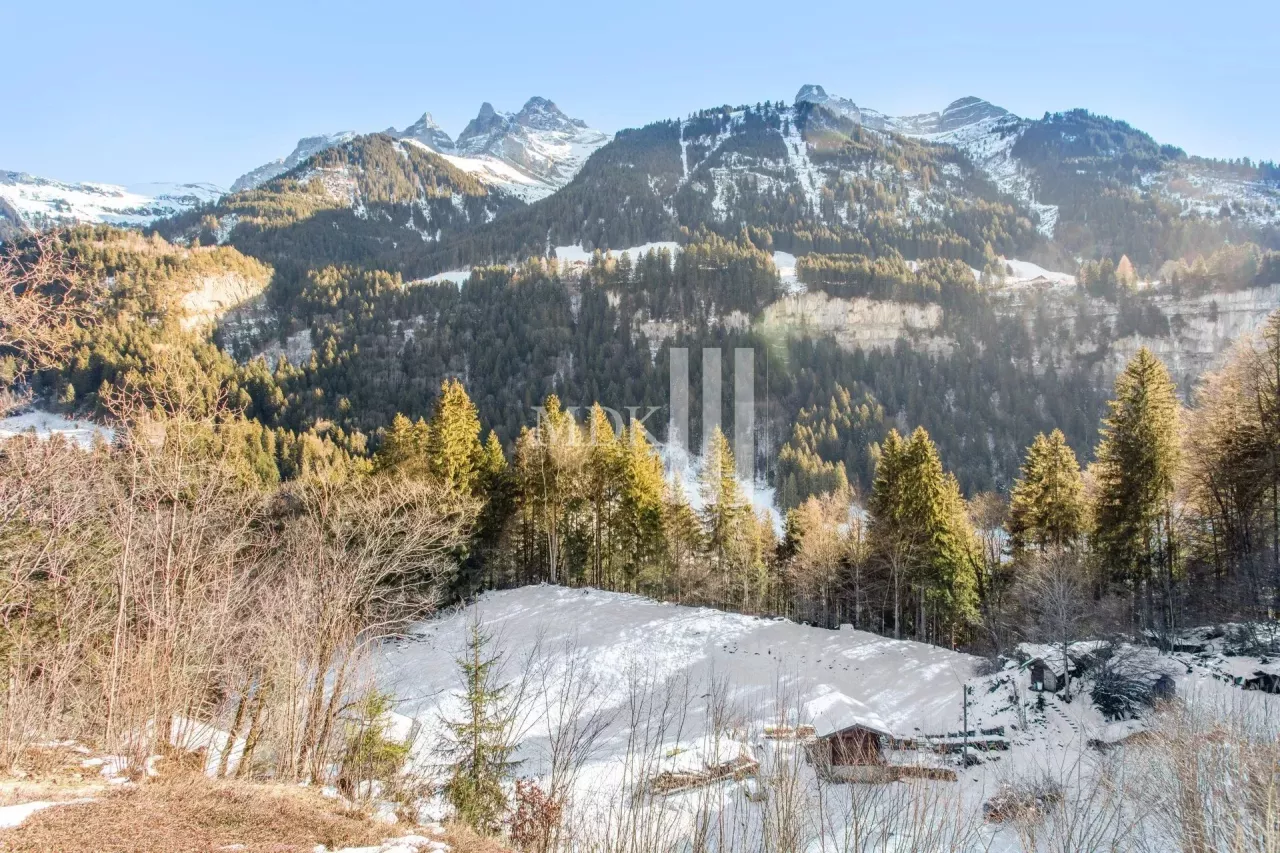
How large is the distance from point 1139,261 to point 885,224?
213 ft

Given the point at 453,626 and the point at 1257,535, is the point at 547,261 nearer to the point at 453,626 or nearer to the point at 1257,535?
the point at 453,626

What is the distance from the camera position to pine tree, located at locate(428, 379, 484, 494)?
30.9m

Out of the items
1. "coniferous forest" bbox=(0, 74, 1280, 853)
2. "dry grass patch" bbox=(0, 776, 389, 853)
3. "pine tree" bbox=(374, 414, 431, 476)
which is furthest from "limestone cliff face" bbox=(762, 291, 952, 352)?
"dry grass patch" bbox=(0, 776, 389, 853)

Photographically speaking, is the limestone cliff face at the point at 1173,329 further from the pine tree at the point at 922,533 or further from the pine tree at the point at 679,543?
the pine tree at the point at 679,543

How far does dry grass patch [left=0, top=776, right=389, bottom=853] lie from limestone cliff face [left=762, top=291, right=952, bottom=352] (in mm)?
112343

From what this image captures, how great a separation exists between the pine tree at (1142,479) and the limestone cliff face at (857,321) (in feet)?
301

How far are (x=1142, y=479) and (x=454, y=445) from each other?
1151 inches

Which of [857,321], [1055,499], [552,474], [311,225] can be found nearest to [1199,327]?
[857,321]

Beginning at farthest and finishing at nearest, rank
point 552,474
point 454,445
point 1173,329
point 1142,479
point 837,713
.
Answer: point 1173,329 → point 552,474 → point 454,445 → point 1142,479 → point 837,713

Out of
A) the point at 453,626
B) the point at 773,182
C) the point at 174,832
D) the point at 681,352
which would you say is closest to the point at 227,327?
the point at 681,352

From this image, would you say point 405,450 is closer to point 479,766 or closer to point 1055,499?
point 479,766

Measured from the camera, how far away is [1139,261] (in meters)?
159

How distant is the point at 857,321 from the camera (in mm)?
116125

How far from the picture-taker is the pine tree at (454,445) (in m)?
30.9
